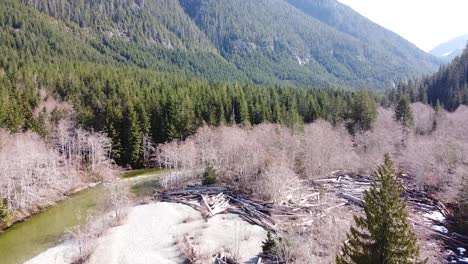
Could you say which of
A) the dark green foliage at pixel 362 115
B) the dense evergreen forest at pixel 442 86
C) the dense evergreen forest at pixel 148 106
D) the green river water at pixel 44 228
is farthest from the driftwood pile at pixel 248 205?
the dense evergreen forest at pixel 442 86

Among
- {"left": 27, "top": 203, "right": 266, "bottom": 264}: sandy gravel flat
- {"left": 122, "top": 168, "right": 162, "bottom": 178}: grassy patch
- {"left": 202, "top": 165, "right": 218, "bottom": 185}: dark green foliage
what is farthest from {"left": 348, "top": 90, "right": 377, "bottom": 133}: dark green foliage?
{"left": 27, "top": 203, "right": 266, "bottom": 264}: sandy gravel flat

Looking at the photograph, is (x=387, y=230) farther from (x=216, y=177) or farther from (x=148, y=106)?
(x=148, y=106)

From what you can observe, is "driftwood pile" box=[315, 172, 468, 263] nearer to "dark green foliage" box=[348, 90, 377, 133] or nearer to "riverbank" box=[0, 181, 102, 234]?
"dark green foliage" box=[348, 90, 377, 133]

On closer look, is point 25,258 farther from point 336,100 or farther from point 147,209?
point 336,100

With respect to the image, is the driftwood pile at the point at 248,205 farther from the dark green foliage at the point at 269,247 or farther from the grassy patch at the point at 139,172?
the grassy patch at the point at 139,172

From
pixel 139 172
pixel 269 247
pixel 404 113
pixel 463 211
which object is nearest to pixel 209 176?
pixel 269 247

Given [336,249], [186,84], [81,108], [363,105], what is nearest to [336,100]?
[363,105]
